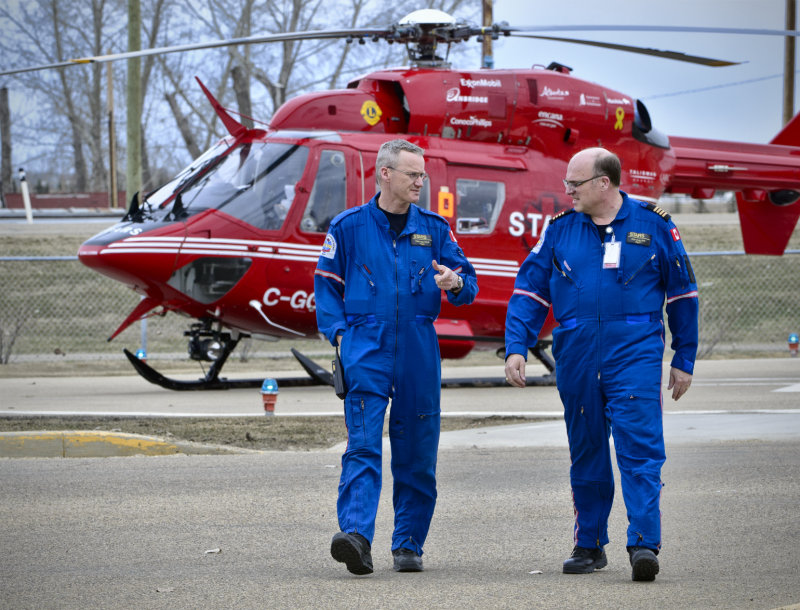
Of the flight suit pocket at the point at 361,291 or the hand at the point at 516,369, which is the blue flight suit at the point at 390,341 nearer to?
the flight suit pocket at the point at 361,291

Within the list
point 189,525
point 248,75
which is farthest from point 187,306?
point 248,75

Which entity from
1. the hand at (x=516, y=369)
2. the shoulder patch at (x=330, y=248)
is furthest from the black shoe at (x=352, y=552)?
the shoulder patch at (x=330, y=248)

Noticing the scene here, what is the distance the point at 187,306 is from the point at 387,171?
773 centimetres

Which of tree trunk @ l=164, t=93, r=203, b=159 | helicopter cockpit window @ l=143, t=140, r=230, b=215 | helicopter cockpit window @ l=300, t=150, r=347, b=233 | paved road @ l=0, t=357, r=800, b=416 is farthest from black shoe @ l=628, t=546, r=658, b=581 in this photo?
tree trunk @ l=164, t=93, r=203, b=159

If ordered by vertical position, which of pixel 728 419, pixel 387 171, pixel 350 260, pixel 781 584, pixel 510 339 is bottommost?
pixel 728 419

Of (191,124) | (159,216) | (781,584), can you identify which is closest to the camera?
(781,584)

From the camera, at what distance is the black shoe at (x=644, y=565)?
5.14m

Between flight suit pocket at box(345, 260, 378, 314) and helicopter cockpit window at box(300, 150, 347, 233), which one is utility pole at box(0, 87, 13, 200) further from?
flight suit pocket at box(345, 260, 378, 314)

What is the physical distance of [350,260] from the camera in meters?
5.80

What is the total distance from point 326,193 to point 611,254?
25.6 feet

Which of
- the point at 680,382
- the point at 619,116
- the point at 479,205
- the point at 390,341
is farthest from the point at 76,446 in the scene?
the point at 619,116

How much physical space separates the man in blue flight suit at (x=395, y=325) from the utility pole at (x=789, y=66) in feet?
98.0

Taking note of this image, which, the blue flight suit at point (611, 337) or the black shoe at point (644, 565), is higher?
the blue flight suit at point (611, 337)

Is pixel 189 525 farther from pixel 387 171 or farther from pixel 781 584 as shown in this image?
pixel 781 584
